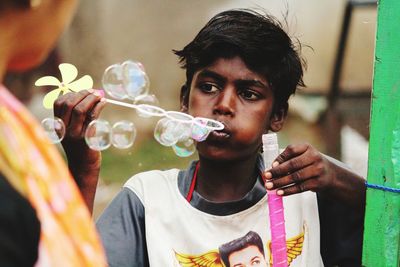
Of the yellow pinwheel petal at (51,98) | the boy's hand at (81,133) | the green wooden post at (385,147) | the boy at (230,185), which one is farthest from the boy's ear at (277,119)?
the yellow pinwheel petal at (51,98)

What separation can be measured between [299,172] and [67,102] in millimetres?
639

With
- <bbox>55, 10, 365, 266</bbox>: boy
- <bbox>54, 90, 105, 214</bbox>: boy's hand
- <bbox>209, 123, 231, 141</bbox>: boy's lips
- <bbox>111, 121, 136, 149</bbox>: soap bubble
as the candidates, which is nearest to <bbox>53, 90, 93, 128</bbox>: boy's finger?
<bbox>54, 90, 105, 214</bbox>: boy's hand

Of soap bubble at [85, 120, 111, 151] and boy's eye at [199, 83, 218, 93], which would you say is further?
boy's eye at [199, 83, 218, 93]

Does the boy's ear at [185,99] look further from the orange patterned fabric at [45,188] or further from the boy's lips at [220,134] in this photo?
the orange patterned fabric at [45,188]

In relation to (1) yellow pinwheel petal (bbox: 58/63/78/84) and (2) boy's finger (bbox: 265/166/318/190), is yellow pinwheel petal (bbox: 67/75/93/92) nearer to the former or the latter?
(1) yellow pinwheel petal (bbox: 58/63/78/84)

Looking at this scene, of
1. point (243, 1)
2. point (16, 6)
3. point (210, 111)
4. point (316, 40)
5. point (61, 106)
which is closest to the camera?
point (16, 6)

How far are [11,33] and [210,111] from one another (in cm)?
98

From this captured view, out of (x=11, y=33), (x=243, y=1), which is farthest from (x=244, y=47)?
A: (x=243, y=1)

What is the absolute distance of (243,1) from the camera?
4.39 metres

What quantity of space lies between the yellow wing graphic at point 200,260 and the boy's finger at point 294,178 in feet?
0.92

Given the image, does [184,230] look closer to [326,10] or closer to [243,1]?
[243,1]

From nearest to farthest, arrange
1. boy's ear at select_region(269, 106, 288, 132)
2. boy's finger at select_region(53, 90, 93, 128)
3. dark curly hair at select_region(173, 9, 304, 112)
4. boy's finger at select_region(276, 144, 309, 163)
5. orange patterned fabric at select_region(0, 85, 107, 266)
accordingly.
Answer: orange patterned fabric at select_region(0, 85, 107, 266) < boy's finger at select_region(53, 90, 93, 128) < boy's finger at select_region(276, 144, 309, 163) < dark curly hair at select_region(173, 9, 304, 112) < boy's ear at select_region(269, 106, 288, 132)

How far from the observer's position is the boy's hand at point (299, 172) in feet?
6.38

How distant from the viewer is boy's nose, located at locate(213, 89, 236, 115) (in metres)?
2.08
